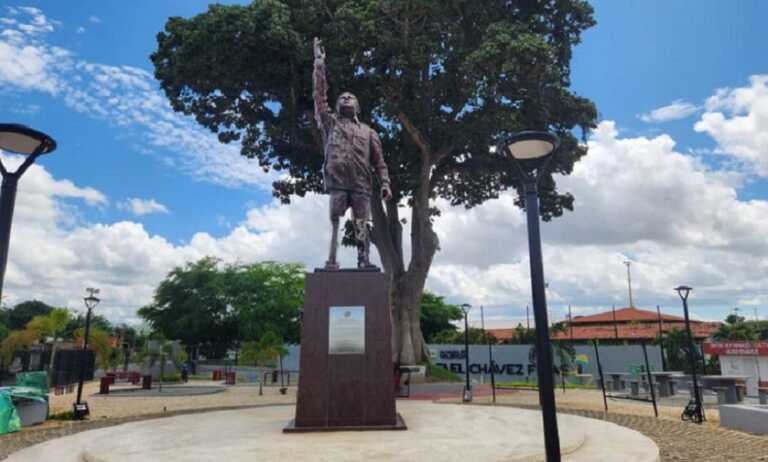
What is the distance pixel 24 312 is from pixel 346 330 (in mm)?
68538

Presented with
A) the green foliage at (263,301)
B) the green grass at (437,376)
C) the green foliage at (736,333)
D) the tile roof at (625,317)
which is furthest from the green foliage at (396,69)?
the tile roof at (625,317)

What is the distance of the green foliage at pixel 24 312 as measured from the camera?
6200cm

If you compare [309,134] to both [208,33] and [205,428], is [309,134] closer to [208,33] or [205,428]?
[208,33]

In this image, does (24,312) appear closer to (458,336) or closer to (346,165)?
(458,336)

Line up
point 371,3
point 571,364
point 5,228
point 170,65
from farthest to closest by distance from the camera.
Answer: point 571,364, point 170,65, point 371,3, point 5,228

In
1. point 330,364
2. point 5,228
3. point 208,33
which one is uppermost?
point 208,33

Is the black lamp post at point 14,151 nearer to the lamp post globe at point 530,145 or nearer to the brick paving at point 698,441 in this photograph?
the lamp post globe at point 530,145

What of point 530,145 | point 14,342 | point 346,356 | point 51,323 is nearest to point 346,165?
point 346,356

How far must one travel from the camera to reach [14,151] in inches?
228

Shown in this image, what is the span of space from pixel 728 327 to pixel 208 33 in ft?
114

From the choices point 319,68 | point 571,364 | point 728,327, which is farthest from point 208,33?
point 728,327

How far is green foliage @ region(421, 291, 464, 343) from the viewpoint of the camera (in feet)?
162

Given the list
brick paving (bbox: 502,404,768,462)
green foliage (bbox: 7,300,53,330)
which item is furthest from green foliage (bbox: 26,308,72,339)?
green foliage (bbox: 7,300,53,330)

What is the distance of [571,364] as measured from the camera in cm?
3189
